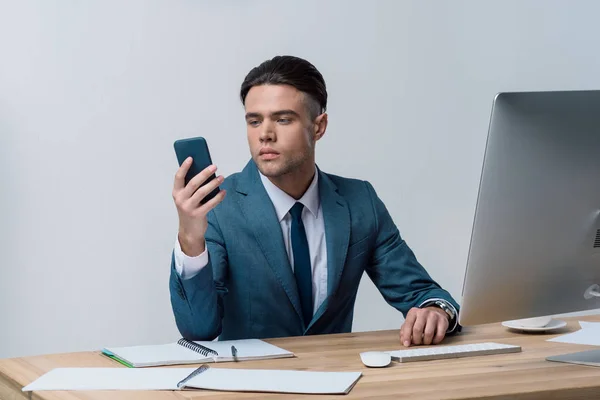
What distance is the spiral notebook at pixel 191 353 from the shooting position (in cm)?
175

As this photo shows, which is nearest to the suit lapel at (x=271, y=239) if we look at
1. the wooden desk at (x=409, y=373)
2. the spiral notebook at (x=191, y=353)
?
the wooden desk at (x=409, y=373)

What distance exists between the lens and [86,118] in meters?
3.16

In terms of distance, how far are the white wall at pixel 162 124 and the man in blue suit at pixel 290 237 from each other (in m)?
0.93

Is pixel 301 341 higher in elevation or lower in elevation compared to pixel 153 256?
lower

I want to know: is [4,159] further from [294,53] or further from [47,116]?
[294,53]

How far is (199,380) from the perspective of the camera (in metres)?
1.58

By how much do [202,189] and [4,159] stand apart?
1483 millimetres

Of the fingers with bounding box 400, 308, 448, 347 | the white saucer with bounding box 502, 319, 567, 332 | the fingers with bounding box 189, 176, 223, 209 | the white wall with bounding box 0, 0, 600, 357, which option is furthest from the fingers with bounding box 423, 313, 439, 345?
the white wall with bounding box 0, 0, 600, 357

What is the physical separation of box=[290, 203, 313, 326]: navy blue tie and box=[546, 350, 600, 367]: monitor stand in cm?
71

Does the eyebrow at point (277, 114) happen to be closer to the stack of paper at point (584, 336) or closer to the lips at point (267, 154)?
the lips at point (267, 154)

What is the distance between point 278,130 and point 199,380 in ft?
2.97

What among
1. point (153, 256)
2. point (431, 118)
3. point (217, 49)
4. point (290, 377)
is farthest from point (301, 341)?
point (431, 118)

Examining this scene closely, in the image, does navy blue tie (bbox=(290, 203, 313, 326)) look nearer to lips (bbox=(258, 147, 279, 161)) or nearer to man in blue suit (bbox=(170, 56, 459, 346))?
man in blue suit (bbox=(170, 56, 459, 346))

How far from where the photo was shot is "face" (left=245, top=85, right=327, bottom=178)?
227 cm
